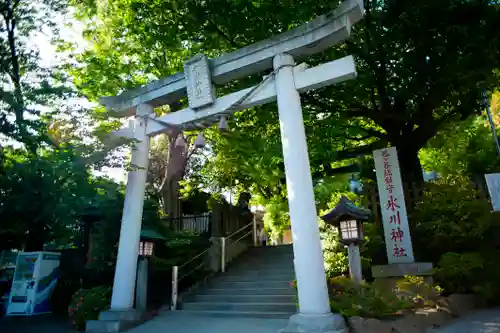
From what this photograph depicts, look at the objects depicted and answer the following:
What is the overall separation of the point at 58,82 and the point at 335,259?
9.84 meters

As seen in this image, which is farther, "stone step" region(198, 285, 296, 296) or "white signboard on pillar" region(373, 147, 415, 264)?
"stone step" region(198, 285, 296, 296)

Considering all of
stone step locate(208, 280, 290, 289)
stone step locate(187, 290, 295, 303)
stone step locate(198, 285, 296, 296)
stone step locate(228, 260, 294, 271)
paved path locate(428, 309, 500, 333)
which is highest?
stone step locate(228, 260, 294, 271)

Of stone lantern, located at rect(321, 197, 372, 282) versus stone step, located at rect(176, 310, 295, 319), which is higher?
stone lantern, located at rect(321, 197, 372, 282)

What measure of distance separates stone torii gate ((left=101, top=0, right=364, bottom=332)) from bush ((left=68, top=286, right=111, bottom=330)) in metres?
0.88

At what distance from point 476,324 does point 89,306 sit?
8.78 m

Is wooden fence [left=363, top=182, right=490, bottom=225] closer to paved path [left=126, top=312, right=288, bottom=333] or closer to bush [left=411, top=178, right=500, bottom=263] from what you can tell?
bush [left=411, top=178, right=500, bottom=263]

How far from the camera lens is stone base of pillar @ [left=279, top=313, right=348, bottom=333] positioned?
5695 millimetres

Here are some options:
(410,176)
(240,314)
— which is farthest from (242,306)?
(410,176)

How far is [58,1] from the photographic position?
12.4 metres

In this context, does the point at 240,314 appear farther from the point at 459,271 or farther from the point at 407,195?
the point at 407,195

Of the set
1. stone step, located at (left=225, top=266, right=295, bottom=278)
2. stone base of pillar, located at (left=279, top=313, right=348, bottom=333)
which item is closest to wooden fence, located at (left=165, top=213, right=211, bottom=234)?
stone step, located at (left=225, top=266, right=295, bottom=278)

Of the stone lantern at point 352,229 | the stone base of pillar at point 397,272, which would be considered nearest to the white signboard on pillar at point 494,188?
the stone base of pillar at point 397,272

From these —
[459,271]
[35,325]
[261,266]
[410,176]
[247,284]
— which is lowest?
[35,325]

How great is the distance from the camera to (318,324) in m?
5.72
